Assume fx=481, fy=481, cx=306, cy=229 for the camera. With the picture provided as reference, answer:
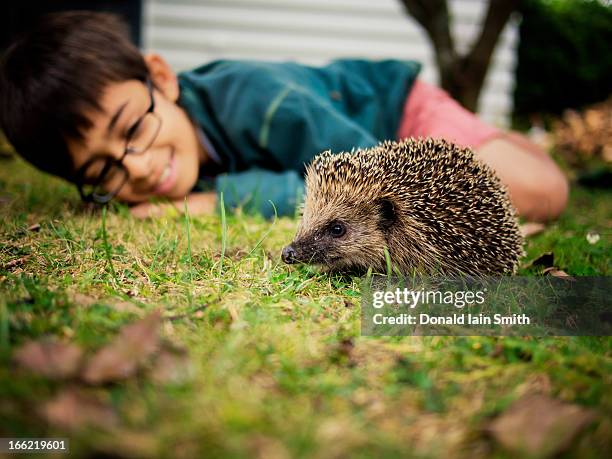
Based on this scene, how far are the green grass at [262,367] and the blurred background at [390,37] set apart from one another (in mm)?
8131

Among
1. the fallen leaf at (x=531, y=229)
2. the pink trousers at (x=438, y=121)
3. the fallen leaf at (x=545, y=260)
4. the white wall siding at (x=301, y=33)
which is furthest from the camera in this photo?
the white wall siding at (x=301, y=33)

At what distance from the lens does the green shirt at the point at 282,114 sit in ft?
12.9

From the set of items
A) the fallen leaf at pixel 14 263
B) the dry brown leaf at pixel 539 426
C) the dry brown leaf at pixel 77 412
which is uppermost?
the dry brown leaf at pixel 539 426

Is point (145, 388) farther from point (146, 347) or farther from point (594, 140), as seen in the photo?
point (594, 140)

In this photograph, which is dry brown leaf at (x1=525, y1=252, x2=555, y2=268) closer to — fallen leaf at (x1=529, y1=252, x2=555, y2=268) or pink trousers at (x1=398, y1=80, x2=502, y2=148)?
fallen leaf at (x1=529, y1=252, x2=555, y2=268)

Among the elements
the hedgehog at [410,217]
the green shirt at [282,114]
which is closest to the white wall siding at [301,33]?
the green shirt at [282,114]

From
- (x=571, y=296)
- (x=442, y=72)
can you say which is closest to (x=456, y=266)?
(x=571, y=296)

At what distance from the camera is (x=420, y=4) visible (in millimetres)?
5895

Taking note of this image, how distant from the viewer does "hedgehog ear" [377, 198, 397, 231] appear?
260cm

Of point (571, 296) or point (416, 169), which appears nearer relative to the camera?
point (571, 296)

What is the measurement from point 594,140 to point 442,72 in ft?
10.3

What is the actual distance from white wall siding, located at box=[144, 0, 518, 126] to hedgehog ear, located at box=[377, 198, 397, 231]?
7.83 meters

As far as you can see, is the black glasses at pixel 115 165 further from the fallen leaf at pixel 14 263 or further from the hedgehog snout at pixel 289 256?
the hedgehog snout at pixel 289 256

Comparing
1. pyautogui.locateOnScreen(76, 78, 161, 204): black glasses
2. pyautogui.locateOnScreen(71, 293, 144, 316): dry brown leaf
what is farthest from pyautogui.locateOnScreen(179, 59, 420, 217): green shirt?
pyautogui.locateOnScreen(71, 293, 144, 316): dry brown leaf
